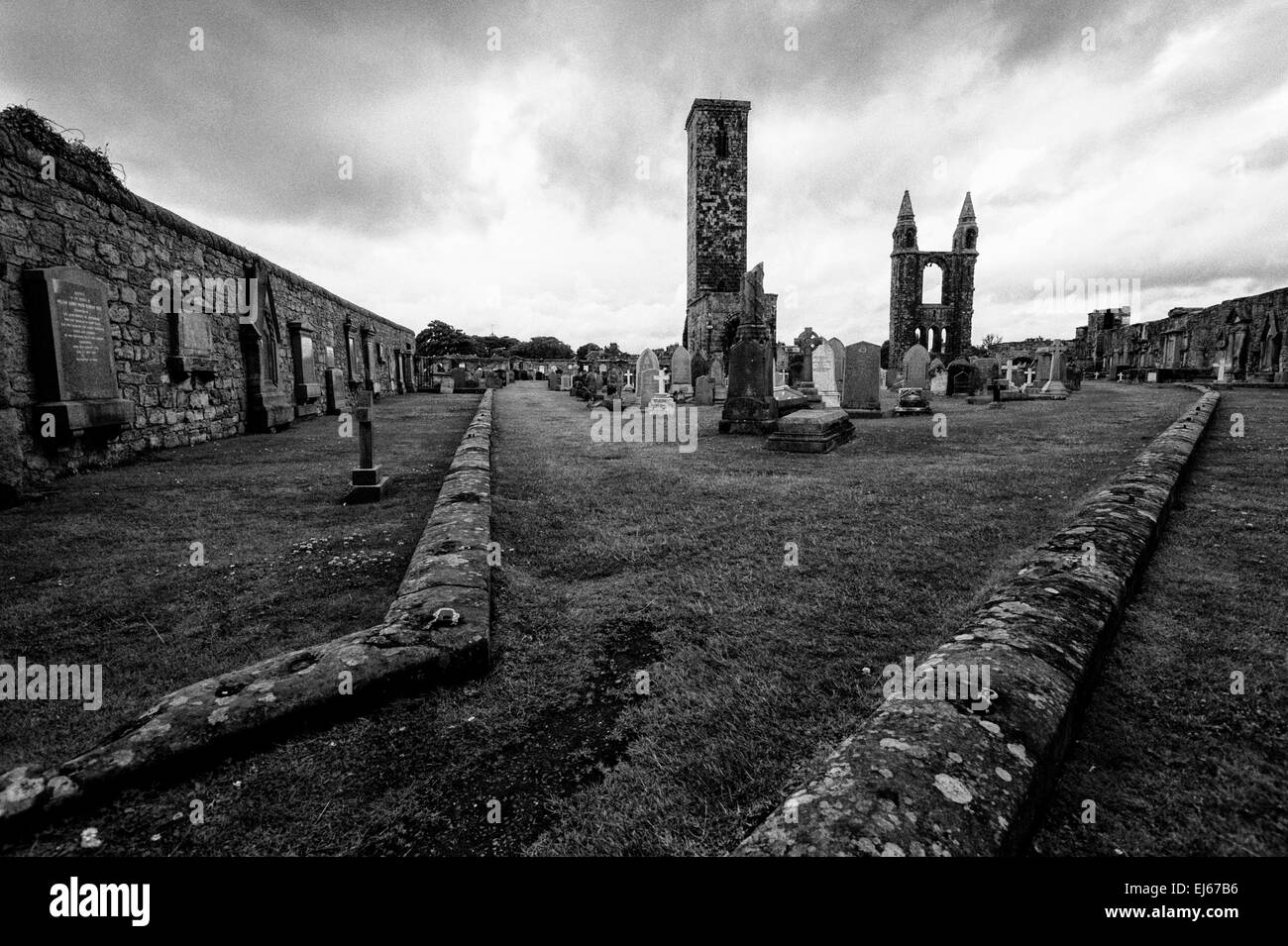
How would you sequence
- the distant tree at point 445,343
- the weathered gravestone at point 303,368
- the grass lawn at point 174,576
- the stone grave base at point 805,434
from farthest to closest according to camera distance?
1. the distant tree at point 445,343
2. the weathered gravestone at point 303,368
3. the stone grave base at point 805,434
4. the grass lawn at point 174,576

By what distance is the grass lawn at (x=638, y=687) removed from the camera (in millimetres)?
1585

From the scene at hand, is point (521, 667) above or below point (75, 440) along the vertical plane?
below

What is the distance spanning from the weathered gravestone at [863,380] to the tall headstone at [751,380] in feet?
11.9

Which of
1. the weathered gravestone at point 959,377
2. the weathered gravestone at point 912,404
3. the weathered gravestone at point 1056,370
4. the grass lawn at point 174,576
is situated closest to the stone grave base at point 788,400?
the weathered gravestone at point 912,404

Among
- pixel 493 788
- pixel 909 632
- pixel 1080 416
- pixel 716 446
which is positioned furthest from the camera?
pixel 1080 416

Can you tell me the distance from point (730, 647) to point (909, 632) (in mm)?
844

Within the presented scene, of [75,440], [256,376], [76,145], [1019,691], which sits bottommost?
[1019,691]

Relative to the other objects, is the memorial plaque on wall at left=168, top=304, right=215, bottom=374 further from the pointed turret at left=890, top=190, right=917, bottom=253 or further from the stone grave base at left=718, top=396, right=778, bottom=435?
the pointed turret at left=890, top=190, right=917, bottom=253

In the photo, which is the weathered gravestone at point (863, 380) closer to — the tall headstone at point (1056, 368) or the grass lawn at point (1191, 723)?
the grass lawn at point (1191, 723)

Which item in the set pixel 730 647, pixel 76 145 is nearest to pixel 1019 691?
pixel 730 647
